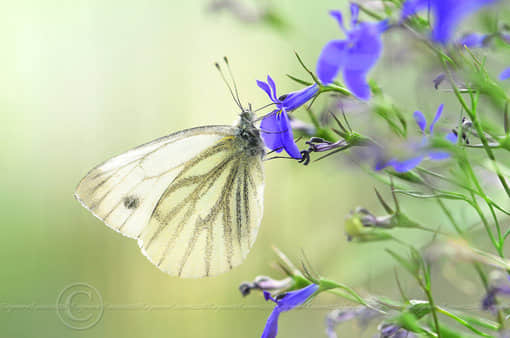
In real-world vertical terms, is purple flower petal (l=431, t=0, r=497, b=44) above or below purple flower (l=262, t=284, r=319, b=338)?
above

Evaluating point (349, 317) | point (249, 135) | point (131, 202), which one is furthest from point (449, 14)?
point (131, 202)

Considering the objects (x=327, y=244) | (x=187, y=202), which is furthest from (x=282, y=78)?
(x=187, y=202)

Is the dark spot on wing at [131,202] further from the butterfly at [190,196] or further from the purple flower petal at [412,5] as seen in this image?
the purple flower petal at [412,5]

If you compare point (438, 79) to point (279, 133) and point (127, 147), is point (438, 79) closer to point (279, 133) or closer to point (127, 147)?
point (279, 133)

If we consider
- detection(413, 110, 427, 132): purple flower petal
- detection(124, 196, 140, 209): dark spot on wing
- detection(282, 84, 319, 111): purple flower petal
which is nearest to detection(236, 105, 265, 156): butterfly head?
detection(124, 196, 140, 209): dark spot on wing

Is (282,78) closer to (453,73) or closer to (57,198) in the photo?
(57,198)

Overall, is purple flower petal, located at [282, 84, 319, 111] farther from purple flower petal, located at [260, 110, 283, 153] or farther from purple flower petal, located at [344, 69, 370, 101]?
purple flower petal, located at [344, 69, 370, 101]
